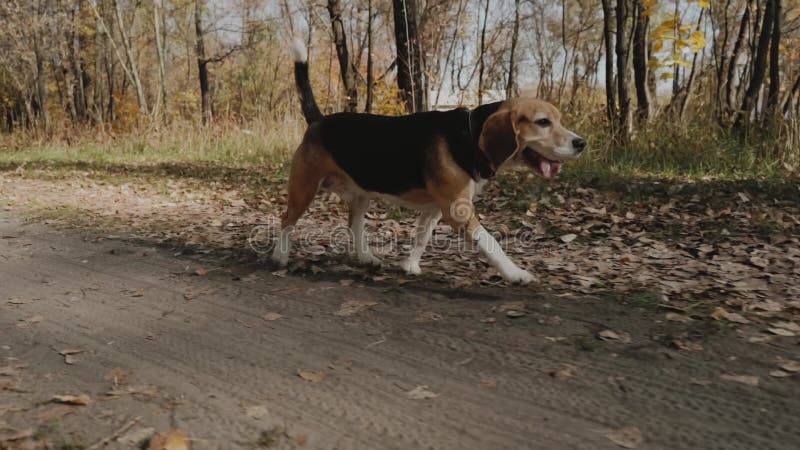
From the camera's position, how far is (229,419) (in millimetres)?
2527

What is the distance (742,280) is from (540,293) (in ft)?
5.11

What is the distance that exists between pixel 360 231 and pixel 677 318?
8.57ft

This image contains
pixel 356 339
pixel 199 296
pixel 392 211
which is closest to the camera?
pixel 356 339

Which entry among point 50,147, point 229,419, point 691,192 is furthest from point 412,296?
point 50,147

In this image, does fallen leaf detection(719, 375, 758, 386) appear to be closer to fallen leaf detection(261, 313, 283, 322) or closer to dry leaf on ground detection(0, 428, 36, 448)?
fallen leaf detection(261, 313, 283, 322)

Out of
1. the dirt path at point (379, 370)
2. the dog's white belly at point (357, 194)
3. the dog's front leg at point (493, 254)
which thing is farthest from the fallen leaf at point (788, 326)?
the dog's white belly at point (357, 194)

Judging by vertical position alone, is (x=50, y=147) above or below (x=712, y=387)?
above

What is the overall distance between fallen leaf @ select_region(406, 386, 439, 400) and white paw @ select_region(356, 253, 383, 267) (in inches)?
93.0

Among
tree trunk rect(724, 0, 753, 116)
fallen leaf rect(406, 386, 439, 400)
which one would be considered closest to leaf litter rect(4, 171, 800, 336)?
fallen leaf rect(406, 386, 439, 400)

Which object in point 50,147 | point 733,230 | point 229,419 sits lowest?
→ point 229,419

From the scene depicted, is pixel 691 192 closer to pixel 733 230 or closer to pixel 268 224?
pixel 733 230

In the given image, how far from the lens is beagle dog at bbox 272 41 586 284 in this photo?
417cm

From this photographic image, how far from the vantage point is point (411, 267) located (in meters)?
4.88

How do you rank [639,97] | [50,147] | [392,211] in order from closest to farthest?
[392,211], [639,97], [50,147]
